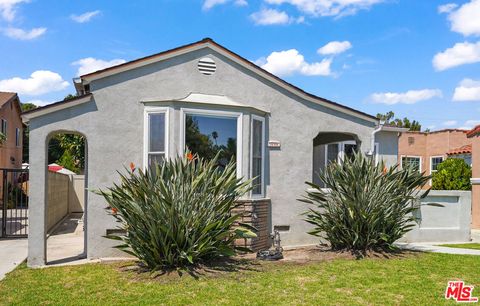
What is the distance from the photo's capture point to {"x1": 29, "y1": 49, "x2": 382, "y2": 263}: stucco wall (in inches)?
390

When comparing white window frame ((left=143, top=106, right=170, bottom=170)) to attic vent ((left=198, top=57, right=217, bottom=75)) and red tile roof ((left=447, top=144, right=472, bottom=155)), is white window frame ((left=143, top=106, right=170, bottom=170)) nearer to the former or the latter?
attic vent ((left=198, top=57, right=217, bottom=75))

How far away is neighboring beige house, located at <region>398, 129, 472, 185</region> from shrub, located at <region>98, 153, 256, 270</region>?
20409 mm

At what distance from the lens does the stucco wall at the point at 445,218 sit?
1412 centimetres

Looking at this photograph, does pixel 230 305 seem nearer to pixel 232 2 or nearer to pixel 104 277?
pixel 104 277

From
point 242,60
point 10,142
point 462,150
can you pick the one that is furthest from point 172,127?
point 10,142

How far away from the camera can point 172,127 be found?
1034cm

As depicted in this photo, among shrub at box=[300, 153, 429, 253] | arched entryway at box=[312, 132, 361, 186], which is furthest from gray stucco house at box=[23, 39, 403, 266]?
arched entryway at box=[312, 132, 361, 186]

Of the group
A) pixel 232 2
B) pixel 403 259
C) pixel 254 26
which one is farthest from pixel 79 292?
pixel 254 26

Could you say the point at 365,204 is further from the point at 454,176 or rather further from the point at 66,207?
the point at 66,207

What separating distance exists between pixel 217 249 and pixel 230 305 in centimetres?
213

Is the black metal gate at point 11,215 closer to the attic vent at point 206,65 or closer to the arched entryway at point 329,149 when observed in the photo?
the attic vent at point 206,65

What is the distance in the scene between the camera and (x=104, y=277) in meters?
8.30

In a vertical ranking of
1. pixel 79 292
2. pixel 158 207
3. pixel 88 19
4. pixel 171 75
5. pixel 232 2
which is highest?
pixel 232 2

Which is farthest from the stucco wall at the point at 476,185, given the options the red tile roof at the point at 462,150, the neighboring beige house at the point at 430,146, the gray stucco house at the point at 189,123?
the gray stucco house at the point at 189,123
